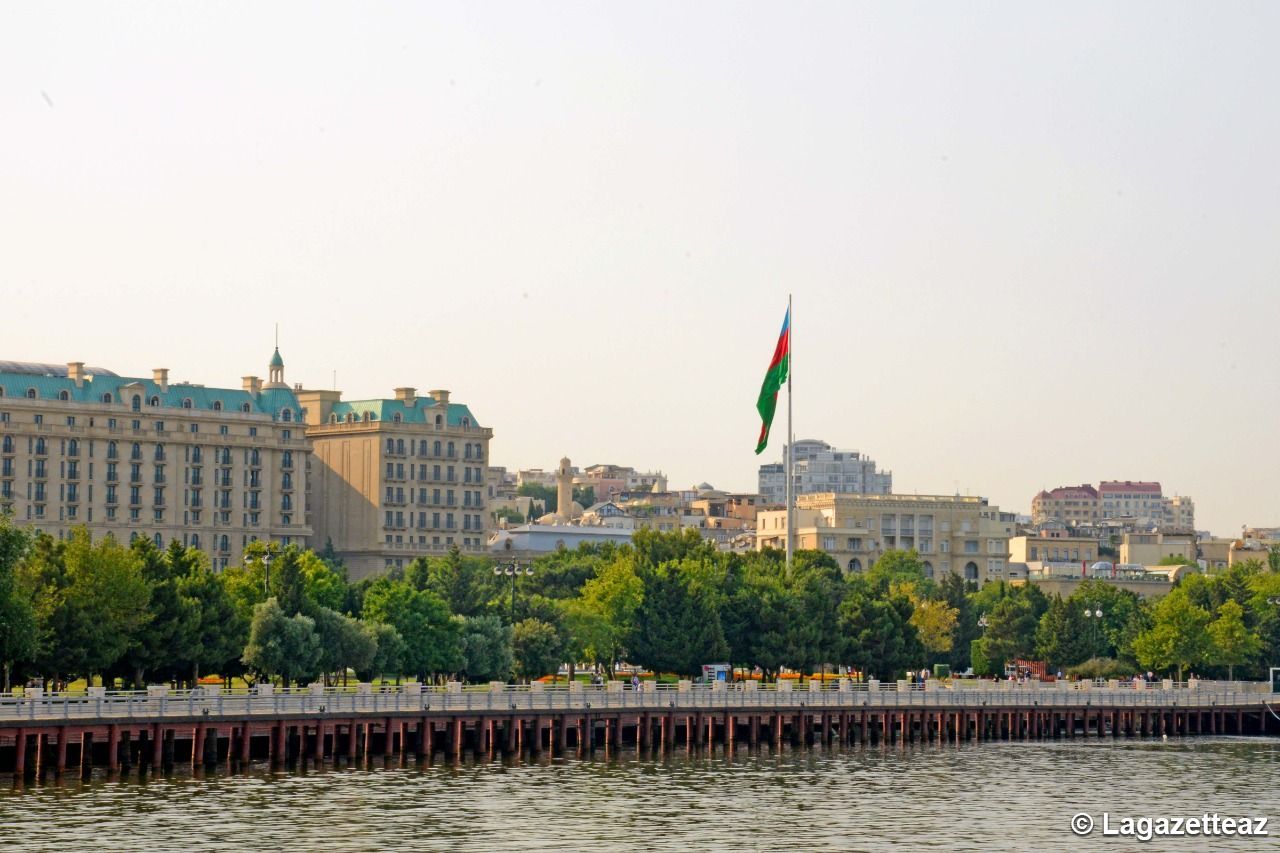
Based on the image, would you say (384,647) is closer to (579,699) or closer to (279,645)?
(279,645)

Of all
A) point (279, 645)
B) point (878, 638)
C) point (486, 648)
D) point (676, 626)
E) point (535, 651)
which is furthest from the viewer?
point (878, 638)

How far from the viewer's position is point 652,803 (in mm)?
106750

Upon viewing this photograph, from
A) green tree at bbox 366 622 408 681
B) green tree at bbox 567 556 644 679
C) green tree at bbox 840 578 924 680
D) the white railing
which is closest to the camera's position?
the white railing

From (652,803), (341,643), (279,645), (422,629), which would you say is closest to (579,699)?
(279,645)

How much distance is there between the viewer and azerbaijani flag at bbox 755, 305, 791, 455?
173 metres

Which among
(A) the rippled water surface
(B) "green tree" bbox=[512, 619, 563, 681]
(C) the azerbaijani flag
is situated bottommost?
(A) the rippled water surface

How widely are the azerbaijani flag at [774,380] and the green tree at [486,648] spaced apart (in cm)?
2227

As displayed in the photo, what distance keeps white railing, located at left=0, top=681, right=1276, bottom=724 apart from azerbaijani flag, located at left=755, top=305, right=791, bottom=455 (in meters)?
19.2

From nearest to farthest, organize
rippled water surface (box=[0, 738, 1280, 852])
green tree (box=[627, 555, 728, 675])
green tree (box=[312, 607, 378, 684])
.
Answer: rippled water surface (box=[0, 738, 1280, 852]) < green tree (box=[312, 607, 378, 684]) < green tree (box=[627, 555, 728, 675])

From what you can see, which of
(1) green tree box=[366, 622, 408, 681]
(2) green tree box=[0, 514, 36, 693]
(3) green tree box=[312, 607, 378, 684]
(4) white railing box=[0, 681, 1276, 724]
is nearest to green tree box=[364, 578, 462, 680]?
(1) green tree box=[366, 622, 408, 681]

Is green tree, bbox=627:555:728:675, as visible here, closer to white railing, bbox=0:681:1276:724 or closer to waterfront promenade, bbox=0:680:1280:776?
waterfront promenade, bbox=0:680:1280:776

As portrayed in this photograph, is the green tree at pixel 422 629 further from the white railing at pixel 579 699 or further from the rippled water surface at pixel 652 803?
the rippled water surface at pixel 652 803

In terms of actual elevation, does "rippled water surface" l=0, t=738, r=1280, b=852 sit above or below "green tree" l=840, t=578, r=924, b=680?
below

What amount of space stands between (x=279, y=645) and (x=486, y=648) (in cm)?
2777
